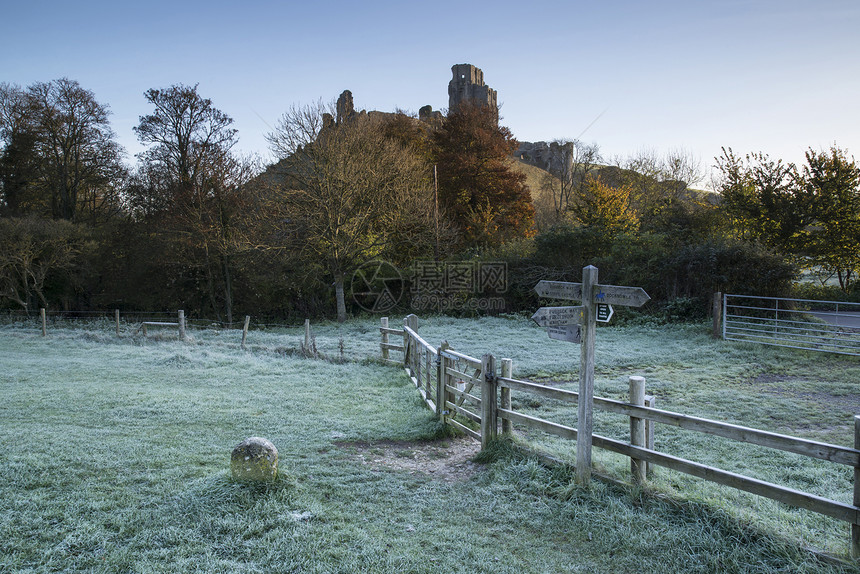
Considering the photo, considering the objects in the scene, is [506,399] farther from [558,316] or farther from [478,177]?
[478,177]

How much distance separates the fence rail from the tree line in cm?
123

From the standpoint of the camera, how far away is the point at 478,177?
29469 mm

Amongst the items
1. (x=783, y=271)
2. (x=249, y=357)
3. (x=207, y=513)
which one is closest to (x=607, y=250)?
(x=783, y=271)

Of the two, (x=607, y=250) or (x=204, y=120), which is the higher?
(x=204, y=120)

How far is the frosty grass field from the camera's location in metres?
3.70

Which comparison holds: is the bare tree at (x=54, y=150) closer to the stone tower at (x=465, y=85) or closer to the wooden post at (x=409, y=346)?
the wooden post at (x=409, y=346)

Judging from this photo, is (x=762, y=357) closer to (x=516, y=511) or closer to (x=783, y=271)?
(x=783, y=271)

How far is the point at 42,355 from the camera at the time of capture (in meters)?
14.4

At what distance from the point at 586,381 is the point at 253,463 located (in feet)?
10.1

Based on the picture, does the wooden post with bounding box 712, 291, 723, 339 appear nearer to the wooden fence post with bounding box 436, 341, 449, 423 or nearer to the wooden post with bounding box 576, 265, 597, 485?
the wooden fence post with bounding box 436, 341, 449, 423

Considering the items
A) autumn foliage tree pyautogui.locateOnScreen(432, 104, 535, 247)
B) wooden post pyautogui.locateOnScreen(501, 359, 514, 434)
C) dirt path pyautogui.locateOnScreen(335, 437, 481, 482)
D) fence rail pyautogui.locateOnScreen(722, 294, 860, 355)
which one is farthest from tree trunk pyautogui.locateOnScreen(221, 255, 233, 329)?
wooden post pyautogui.locateOnScreen(501, 359, 514, 434)

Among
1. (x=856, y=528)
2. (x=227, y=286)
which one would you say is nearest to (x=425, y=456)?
(x=856, y=528)

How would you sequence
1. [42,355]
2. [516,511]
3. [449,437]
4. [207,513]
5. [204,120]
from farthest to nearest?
Answer: 1. [204,120]
2. [42,355]
3. [449,437]
4. [516,511]
5. [207,513]

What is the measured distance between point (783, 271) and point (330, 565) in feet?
61.6
